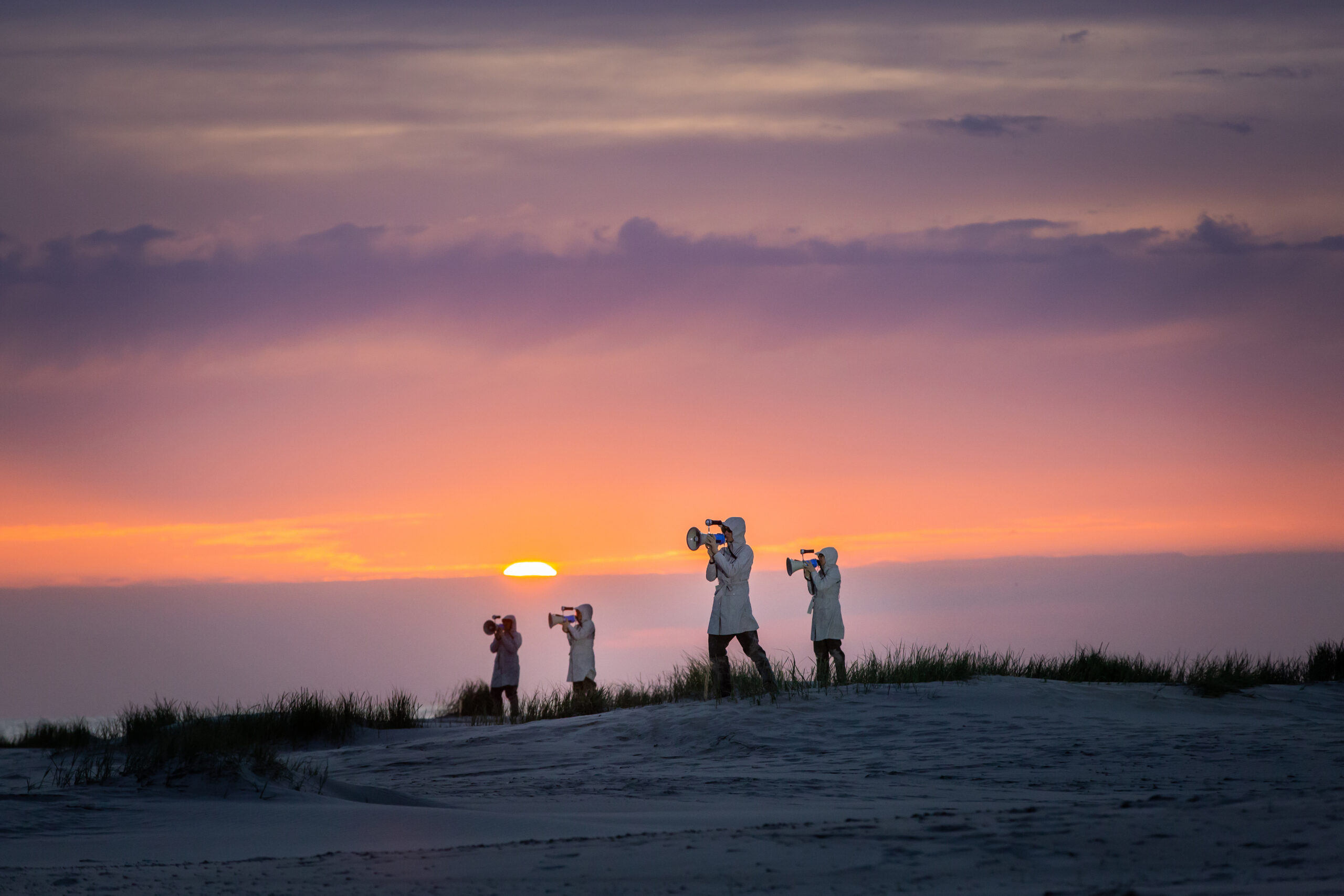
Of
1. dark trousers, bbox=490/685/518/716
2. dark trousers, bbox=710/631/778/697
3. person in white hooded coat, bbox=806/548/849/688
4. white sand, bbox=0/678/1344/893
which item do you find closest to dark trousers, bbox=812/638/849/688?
person in white hooded coat, bbox=806/548/849/688

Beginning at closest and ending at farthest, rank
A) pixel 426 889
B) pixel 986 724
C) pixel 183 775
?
pixel 426 889 < pixel 183 775 < pixel 986 724

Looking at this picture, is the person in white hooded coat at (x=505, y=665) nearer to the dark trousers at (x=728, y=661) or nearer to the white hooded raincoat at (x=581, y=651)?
the white hooded raincoat at (x=581, y=651)

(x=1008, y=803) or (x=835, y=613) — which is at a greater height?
(x=835, y=613)

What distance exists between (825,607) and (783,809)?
10503 millimetres

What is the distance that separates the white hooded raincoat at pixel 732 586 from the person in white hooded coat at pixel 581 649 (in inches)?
248

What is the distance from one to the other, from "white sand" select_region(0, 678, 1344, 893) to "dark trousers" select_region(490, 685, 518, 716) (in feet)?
22.3

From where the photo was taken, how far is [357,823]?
7852mm

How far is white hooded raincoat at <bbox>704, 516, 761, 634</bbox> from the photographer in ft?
50.6

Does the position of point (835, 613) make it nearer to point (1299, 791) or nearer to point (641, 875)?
point (1299, 791)

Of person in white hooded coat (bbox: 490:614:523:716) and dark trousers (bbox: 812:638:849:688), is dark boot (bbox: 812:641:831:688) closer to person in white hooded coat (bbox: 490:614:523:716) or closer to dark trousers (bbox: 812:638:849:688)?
dark trousers (bbox: 812:638:849:688)

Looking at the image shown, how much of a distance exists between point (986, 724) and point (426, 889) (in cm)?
771

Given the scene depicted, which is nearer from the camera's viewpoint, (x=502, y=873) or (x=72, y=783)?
(x=502, y=873)

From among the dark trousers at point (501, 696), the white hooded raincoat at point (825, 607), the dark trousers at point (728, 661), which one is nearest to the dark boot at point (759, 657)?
the dark trousers at point (728, 661)

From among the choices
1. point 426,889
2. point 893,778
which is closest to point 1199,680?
point 893,778
